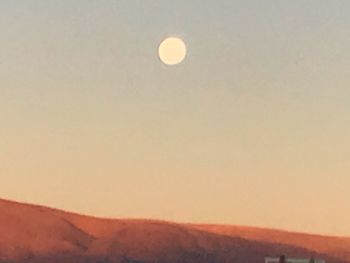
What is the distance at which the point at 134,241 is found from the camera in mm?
3768

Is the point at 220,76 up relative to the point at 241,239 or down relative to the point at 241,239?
up

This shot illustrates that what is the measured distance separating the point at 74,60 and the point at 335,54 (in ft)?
3.41

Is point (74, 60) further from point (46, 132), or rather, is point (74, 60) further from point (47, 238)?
point (47, 238)

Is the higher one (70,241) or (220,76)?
(220,76)

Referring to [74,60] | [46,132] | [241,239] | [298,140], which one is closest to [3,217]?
[46,132]

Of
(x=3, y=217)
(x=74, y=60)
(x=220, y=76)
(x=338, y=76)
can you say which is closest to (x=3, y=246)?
(x=3, y=217)

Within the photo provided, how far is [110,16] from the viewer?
12.7 ft

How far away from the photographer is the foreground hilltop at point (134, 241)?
3.70 m

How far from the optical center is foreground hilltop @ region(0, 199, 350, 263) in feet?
12.1

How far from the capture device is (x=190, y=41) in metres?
3.88

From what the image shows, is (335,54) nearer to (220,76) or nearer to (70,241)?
(220,76)

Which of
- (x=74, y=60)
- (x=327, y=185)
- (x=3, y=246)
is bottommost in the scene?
(x=3, y=246)

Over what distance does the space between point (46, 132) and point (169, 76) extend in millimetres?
529

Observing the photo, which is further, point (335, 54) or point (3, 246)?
point (335, 54)
